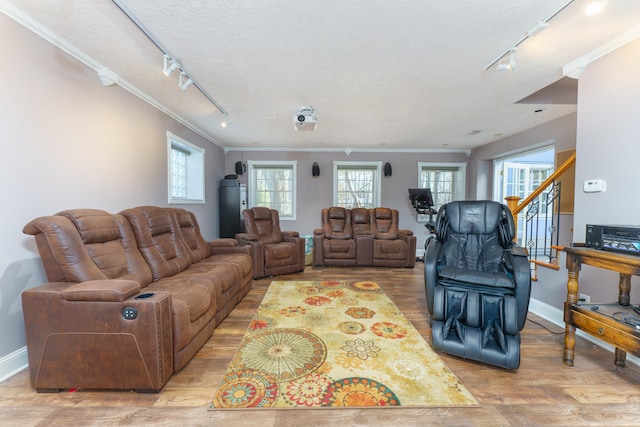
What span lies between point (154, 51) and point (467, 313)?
129 inches

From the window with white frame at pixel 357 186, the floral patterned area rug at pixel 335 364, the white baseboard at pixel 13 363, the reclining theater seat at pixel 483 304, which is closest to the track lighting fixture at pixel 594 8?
the reclining theater seat at pixel 483 304

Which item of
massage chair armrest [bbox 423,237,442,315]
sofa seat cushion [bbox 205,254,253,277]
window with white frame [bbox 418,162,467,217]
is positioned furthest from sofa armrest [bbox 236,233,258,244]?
window with white frame [bbox 418,162,467,217]

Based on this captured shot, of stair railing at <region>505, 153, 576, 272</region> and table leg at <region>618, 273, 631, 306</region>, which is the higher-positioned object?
stair railing at <region>505, 153, 576, 272</region>

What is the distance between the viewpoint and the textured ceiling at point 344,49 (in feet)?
5.26

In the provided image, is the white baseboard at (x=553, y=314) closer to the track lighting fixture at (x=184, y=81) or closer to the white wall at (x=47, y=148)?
the track lighting fixture at (x=184, y=81)

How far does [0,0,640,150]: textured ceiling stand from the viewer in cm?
160

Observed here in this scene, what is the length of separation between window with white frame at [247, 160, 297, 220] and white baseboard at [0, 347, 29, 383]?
4236mm

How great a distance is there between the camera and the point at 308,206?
5789 millimetres

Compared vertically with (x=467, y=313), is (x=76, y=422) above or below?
below

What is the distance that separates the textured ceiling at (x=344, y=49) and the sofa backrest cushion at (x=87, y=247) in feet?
4.60

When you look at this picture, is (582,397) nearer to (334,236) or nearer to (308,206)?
(334,236)

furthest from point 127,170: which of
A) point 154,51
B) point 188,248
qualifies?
point 154,51

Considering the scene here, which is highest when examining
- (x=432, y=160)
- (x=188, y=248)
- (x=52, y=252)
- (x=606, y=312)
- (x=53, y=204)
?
(x=432, y=160)

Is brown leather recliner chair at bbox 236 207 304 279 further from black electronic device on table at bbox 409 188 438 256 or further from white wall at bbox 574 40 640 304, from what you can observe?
white wall at bbox 574 40 640 304
